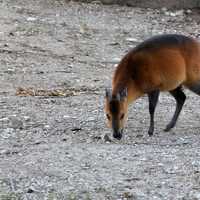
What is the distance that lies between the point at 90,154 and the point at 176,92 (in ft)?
7.64

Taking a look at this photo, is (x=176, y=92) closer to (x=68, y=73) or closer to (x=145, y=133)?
(x=145, y=133)

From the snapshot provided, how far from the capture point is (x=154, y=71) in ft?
30.3

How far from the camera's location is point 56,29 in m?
15.5

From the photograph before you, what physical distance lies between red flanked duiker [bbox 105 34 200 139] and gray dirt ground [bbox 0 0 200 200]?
427 millimetres

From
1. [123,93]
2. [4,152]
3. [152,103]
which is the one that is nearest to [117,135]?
[123,93]

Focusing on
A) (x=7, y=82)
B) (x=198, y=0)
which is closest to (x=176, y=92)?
(x=7, y=82)

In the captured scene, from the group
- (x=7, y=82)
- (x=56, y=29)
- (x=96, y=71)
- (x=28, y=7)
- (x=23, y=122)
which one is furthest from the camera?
(x=28, y=7)

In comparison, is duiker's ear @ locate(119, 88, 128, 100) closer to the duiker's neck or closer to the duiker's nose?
the duiker's neck

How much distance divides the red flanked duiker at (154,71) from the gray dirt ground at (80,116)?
427mm

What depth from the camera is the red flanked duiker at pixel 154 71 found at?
9078 millimetres

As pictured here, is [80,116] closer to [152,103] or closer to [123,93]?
[152,103]

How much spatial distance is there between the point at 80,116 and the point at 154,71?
50.8 inches

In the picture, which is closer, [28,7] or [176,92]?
[176,92]

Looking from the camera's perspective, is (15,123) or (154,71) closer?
(154,71)
